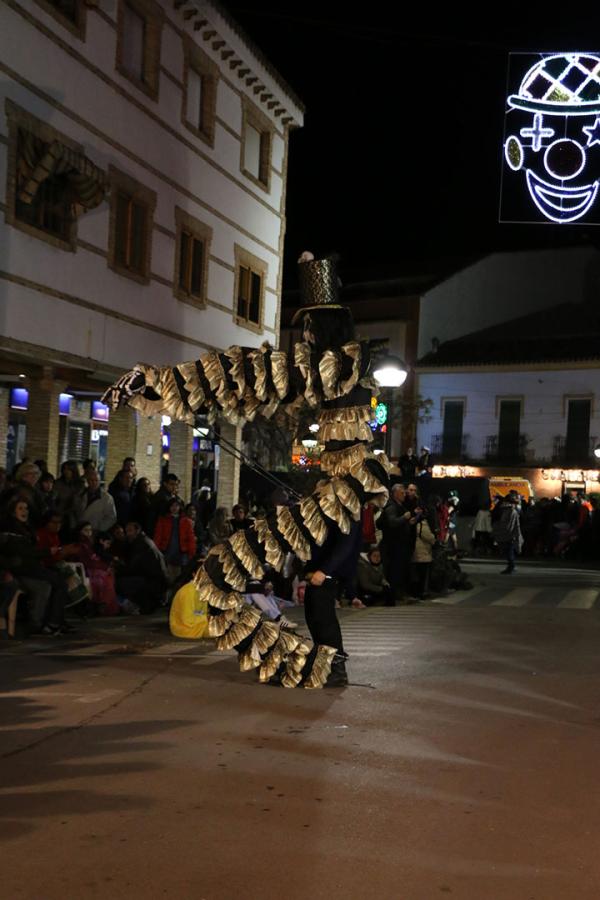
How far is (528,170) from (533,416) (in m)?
34.8

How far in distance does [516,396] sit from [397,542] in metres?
34.8

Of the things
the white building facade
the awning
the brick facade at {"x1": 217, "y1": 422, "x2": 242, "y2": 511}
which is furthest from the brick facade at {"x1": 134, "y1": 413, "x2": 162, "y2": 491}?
the awning

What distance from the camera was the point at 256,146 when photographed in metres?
24.9

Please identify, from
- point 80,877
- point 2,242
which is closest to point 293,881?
point 80,877

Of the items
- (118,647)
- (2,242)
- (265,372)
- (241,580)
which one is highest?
(2,242)

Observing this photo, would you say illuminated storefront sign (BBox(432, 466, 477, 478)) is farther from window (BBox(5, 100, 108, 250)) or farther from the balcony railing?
window (BBox(5, 100, 108, 250))

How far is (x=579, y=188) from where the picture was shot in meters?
16.2

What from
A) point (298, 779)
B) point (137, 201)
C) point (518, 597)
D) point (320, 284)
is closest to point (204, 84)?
point (137, 201)

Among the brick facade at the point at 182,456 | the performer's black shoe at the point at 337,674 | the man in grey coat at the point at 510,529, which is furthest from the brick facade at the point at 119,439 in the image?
the performer's black shoe at the point at 337,674

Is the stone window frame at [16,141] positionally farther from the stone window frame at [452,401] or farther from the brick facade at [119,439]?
the stone window frame at [452,401]

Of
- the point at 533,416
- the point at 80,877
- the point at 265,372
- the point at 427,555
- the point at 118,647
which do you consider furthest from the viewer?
the point at 533,416

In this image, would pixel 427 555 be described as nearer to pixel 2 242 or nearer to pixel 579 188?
pixel 579 188

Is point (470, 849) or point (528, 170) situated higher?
point (528, 170)

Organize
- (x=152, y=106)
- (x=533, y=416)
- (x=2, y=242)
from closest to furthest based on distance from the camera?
(x=2, y=242)
(x=152, y=106)
(x=533, y=416)
